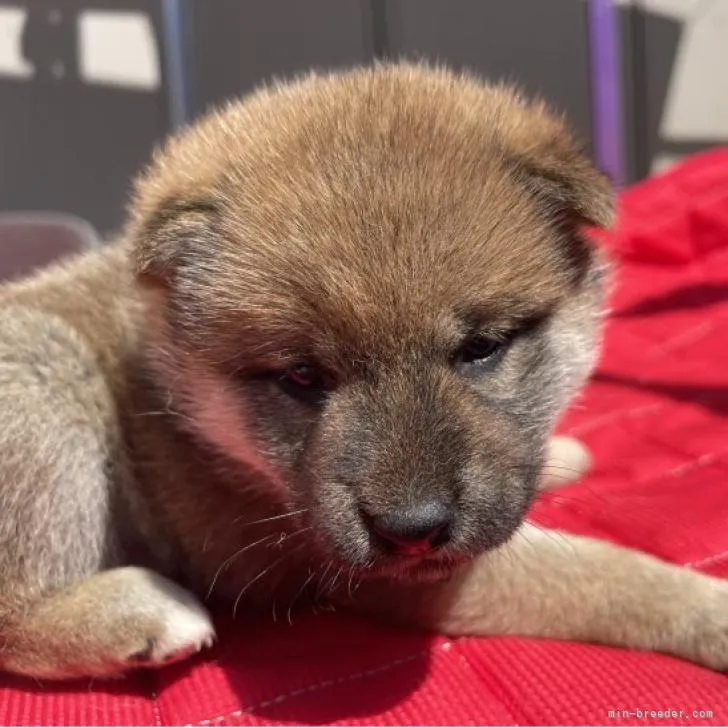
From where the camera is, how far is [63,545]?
1.70 metres

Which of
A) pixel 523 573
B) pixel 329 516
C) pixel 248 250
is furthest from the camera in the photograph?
pixel 523 573

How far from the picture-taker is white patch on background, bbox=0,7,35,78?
5.88 metres

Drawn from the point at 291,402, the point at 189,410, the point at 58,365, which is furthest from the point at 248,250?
the point at 58,365

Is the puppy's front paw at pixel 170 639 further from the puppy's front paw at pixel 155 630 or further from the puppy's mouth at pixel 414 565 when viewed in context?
the puppy's mouth at pixel 414 565

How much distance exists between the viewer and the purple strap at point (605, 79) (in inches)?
192

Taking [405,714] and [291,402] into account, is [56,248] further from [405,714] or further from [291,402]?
[405,714]

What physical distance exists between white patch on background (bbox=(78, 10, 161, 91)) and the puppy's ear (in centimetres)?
488

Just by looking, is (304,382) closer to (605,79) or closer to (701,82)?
(605,79)

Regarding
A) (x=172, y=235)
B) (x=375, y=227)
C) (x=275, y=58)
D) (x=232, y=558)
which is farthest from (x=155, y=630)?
(x=275, y=58)

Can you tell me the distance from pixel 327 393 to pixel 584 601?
63cm

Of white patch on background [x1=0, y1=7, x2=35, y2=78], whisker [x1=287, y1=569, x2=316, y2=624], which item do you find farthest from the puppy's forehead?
white patch on background [x1=0, y1=7, x2=35, y2=78]

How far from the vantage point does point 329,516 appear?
4.66 feet

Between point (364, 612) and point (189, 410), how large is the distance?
540mm

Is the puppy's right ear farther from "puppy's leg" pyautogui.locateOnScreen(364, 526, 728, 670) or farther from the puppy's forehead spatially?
"puppy's leg" pyautogui.locateOnScreen(364, 526, 728, 670)
